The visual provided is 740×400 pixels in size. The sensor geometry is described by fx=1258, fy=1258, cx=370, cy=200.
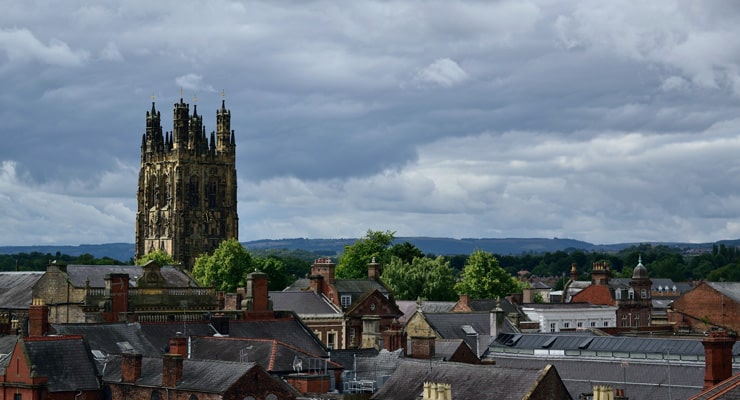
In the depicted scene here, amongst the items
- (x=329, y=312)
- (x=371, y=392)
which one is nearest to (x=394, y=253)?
(x=329, y=312)

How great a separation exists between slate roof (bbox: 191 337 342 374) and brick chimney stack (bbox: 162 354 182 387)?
5.58 m

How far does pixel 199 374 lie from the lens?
5903 cm

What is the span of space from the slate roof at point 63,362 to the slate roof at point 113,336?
363 cm

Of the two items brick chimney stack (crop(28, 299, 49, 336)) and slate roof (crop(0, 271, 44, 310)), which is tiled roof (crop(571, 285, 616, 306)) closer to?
slate roof (crop(0, 271, 44, 310))

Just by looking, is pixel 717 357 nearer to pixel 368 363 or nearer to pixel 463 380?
pixel 463 380

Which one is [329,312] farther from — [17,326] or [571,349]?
Result: [571,349]

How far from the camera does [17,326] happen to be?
83.4 metres

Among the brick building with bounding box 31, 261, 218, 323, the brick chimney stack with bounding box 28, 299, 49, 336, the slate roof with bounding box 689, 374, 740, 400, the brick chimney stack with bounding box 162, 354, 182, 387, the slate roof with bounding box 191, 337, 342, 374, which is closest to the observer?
the slate roof with bounding box 689, 374, 740, 400

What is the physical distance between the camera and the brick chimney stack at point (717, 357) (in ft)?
169

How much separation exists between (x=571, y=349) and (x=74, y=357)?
27575 mm

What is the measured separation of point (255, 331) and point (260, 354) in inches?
490

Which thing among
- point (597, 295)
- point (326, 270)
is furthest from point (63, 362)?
point (597, 295)

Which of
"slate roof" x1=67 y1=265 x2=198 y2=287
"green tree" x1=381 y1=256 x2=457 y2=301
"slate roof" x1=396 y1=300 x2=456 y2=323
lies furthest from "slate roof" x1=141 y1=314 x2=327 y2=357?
"green tree" x1=381 y1=256 x2=457 y2=301

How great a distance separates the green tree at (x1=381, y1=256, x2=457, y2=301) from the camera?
148125 mm
